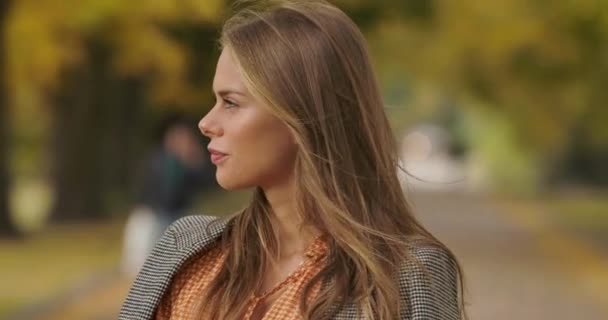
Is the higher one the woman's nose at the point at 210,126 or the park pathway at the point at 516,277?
the woman's nose at the point at 210,126

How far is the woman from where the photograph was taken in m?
2.59

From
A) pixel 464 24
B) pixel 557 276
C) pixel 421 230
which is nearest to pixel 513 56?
pixel 464 24

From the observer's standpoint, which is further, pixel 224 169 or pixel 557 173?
pixel 557 173

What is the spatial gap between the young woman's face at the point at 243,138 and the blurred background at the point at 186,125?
57cm

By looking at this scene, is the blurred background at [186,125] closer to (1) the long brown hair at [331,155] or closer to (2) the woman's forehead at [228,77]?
(1) the long brown hair at [331,155]

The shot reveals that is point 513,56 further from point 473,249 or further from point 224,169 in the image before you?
point 224,169

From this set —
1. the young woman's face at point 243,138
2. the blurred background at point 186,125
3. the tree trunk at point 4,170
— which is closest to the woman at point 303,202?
the young woman's face at point 243,138

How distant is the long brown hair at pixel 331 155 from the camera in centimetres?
259

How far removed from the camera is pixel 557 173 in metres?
60.5

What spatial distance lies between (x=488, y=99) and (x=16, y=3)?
20.7 meters

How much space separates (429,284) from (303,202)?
Answer: 0.89 ft

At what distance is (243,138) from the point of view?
8.82ft

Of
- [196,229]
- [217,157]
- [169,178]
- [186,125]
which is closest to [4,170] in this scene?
[186,125]

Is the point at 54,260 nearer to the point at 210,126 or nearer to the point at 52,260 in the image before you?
the point at 52,260
